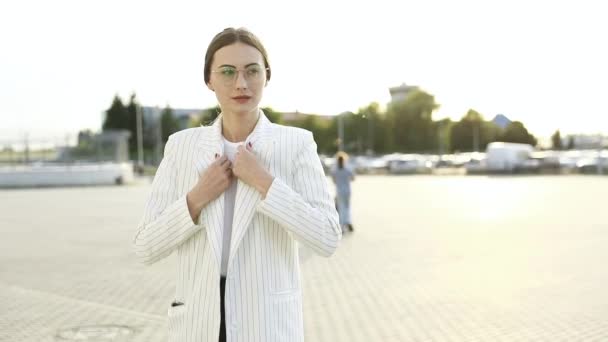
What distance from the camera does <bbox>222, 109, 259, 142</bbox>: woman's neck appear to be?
1.96 metres

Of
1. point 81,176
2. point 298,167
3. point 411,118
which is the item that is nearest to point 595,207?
point 298,167

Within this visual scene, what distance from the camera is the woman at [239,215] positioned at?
6.02 feet

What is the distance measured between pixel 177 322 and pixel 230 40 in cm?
84

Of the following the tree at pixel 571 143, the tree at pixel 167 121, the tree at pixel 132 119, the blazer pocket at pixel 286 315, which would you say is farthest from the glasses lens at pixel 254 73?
the tree at pixel 571 143

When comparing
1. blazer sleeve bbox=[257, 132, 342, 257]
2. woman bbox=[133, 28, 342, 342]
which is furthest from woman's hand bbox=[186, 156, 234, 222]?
blazer sleeve bbox=[257, 132, 342, 257]

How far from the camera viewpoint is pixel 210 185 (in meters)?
1.83

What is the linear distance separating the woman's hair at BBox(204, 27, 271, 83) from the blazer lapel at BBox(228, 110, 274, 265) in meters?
0.25

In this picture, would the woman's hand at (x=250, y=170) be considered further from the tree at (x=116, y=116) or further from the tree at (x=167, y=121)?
the tree at (x=116, y=116)

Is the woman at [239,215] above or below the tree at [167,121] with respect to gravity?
below

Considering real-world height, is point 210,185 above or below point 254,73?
below

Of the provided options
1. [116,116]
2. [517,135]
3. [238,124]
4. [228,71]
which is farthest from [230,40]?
[517,135]

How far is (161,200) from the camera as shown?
1979 mm

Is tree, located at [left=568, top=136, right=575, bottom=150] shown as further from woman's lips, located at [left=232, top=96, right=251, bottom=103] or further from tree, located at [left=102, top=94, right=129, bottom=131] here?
woman's lips, located at [left=232, top=96, right=251, bottom=103]

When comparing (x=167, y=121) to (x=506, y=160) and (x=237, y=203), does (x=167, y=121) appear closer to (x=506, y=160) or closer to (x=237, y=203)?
(x=506, y=160)
